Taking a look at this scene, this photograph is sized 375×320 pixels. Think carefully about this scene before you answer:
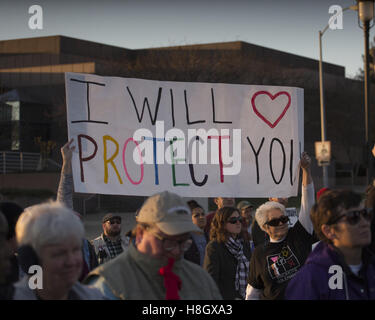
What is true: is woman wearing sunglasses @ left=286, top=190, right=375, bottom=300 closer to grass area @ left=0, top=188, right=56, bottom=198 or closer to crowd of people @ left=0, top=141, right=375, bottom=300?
crowd of people @ left=0, top=141, right=375, bottom=300

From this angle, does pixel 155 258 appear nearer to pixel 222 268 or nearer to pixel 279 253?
pixel 279 253

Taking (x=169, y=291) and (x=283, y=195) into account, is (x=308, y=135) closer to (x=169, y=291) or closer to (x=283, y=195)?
(x=283, y=195)

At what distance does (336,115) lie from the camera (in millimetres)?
44781

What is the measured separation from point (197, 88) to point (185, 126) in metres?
0.38

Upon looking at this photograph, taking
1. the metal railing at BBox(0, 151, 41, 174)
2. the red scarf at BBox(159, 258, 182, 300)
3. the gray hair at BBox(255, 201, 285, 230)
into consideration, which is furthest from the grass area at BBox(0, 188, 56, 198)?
the red scarf at BBox(159, 258, 182, 300)

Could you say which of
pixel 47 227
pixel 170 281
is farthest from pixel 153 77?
pixel 47 227

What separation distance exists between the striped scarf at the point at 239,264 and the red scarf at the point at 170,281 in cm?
230

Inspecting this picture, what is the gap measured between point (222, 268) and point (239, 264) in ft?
0.74

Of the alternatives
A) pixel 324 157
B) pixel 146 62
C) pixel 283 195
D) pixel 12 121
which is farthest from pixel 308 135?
pixel 283 195

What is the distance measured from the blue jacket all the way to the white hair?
3.99ft

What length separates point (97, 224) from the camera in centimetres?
2242

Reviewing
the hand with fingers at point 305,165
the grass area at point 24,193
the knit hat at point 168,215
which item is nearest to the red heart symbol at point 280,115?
the hand with fingers at point 305,165

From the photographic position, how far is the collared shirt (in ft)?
22.8
